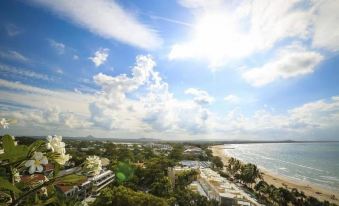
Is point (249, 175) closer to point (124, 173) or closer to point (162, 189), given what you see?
point (124, 173)

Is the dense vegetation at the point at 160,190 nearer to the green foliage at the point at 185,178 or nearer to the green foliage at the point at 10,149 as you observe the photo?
the green foliage at the point at 185,178

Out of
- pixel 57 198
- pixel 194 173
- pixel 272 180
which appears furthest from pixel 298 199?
pixel 57 198

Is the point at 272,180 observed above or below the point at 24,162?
below

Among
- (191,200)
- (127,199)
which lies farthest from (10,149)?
(191,200)

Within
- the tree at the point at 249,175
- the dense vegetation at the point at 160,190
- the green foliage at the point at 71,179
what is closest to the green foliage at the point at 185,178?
the dense vegetation at the point at 160,190

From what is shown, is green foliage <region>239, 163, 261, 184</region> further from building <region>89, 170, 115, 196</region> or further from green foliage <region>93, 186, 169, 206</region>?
green foliage <region>93, 186, 169, 206</region>

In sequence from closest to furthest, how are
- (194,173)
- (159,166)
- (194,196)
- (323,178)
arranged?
(194,196) < (159,166) < (194,173) < (323,178)

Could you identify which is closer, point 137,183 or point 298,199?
point 137,183

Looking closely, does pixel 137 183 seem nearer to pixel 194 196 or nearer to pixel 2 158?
pixel 194 196
